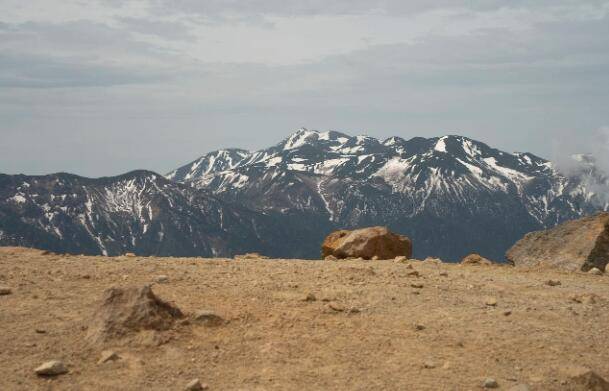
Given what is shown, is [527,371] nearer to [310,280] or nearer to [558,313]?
[558,313]

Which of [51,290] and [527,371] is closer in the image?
[527,371]

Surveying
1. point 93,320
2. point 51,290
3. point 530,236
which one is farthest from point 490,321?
point 530,236

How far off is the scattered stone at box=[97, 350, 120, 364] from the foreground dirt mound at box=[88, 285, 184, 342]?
667 millimetres

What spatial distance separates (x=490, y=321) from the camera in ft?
49.4

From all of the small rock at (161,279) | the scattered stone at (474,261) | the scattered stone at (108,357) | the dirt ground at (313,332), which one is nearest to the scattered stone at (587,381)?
the dirt ground at (313,332)

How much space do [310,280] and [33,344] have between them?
28.4 feet

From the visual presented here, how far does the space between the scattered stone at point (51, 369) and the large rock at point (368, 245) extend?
19.3 metres

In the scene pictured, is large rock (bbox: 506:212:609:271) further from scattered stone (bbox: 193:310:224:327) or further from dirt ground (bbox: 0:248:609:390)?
scattered stone (bbox: 193:310:224:327)

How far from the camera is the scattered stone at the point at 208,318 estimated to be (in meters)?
14.0

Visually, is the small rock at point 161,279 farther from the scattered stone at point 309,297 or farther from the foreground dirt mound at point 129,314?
the scattered stone at point 309,297

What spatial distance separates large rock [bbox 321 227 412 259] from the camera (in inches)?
1166

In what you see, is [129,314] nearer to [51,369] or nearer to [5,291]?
[51,369]

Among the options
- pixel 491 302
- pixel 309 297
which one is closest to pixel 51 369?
pixel 309 297

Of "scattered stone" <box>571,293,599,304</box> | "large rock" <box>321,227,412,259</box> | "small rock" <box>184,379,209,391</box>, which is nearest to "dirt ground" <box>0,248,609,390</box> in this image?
"scattered stone" <box>571,293,599,304</box>
